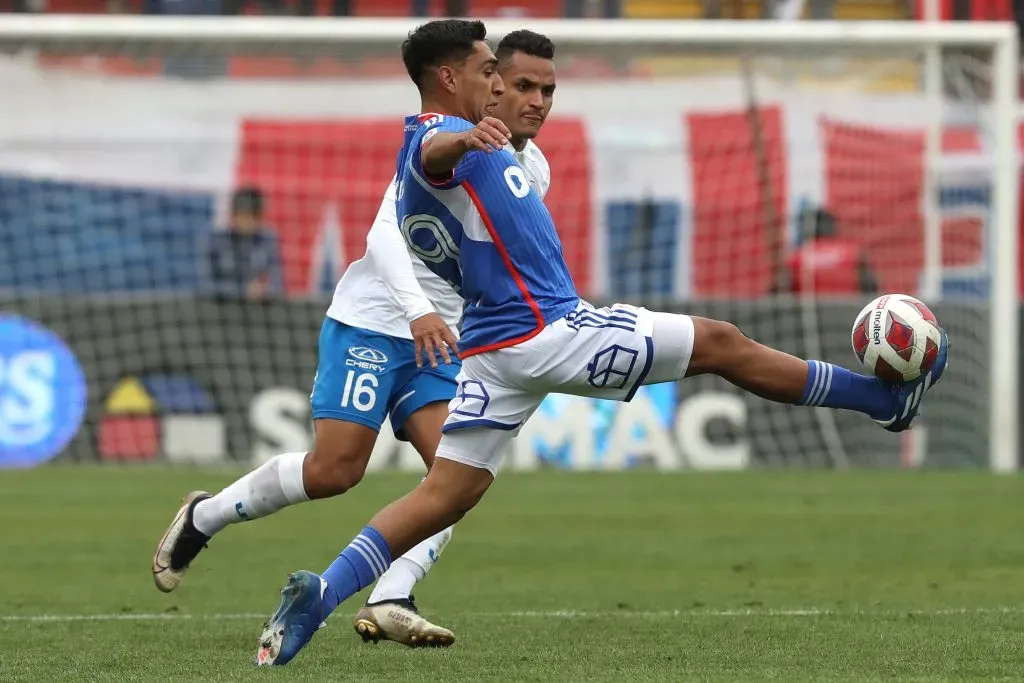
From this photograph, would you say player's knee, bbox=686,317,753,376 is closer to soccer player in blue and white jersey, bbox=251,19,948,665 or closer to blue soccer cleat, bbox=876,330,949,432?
soccer player in blue and white jersey, bbox=251,19,948,665

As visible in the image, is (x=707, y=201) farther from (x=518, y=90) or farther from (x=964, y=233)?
(x=518, y=90)

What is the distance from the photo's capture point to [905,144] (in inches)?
667

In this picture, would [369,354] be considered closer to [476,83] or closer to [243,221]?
[476,83]

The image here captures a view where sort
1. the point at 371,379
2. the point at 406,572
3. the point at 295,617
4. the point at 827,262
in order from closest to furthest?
1. the point at 295,617
2. the point at 406,572
3. the point at 371,379
4. the point at 827,262

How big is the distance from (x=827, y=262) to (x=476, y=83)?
1088cm

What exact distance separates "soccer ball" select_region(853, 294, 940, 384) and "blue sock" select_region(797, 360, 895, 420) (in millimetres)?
56

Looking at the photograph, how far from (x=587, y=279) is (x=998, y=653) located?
432 inches

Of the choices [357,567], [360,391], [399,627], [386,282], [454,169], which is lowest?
[399,627]

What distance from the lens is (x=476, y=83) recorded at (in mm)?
5977

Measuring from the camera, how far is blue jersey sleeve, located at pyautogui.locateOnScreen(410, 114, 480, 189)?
5645 mm

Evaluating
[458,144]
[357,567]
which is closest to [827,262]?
[357,567]

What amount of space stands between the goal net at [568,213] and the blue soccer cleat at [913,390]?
8608mm

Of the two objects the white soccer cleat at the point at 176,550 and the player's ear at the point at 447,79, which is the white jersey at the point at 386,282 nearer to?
the player's ear at the point at 447,79

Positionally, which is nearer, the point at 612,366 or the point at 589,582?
the point at 612,366
